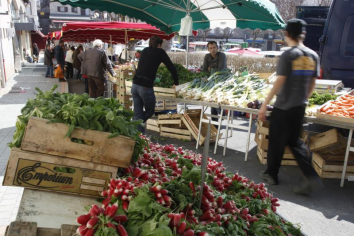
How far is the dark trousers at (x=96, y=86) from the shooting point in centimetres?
923

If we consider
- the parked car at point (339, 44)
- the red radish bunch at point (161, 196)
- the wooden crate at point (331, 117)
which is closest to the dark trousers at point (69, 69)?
the parked car at point (339, 44)

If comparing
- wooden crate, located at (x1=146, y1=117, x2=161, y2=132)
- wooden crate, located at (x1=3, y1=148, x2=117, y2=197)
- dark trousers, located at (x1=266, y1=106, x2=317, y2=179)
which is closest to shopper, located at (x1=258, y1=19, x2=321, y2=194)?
dark trousers, located at (x1=266, y1=106, x2=317, y2=179)

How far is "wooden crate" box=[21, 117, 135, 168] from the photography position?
243cm

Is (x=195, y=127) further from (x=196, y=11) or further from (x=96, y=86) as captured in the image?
(x=96, y=86)

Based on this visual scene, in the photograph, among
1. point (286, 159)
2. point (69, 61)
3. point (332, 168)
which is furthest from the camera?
point (69, 61)

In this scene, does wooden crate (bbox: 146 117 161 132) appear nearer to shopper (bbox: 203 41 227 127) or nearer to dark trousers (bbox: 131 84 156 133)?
dark trousers (bbox: 131 84 156 133)

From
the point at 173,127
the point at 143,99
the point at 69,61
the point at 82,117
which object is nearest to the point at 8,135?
the point at 143,99

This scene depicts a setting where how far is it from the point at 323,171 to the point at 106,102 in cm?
358

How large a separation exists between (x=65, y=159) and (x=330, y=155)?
13.7 ft

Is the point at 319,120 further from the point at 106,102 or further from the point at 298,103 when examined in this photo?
the point at 106,102

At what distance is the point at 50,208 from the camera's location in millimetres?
2291

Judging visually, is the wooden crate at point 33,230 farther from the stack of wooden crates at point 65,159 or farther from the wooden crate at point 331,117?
the wooden crate at point 331,117

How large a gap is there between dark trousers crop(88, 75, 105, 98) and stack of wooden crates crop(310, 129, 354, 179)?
19.8 feet

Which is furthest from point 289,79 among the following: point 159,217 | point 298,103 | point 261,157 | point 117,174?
point 159,217
